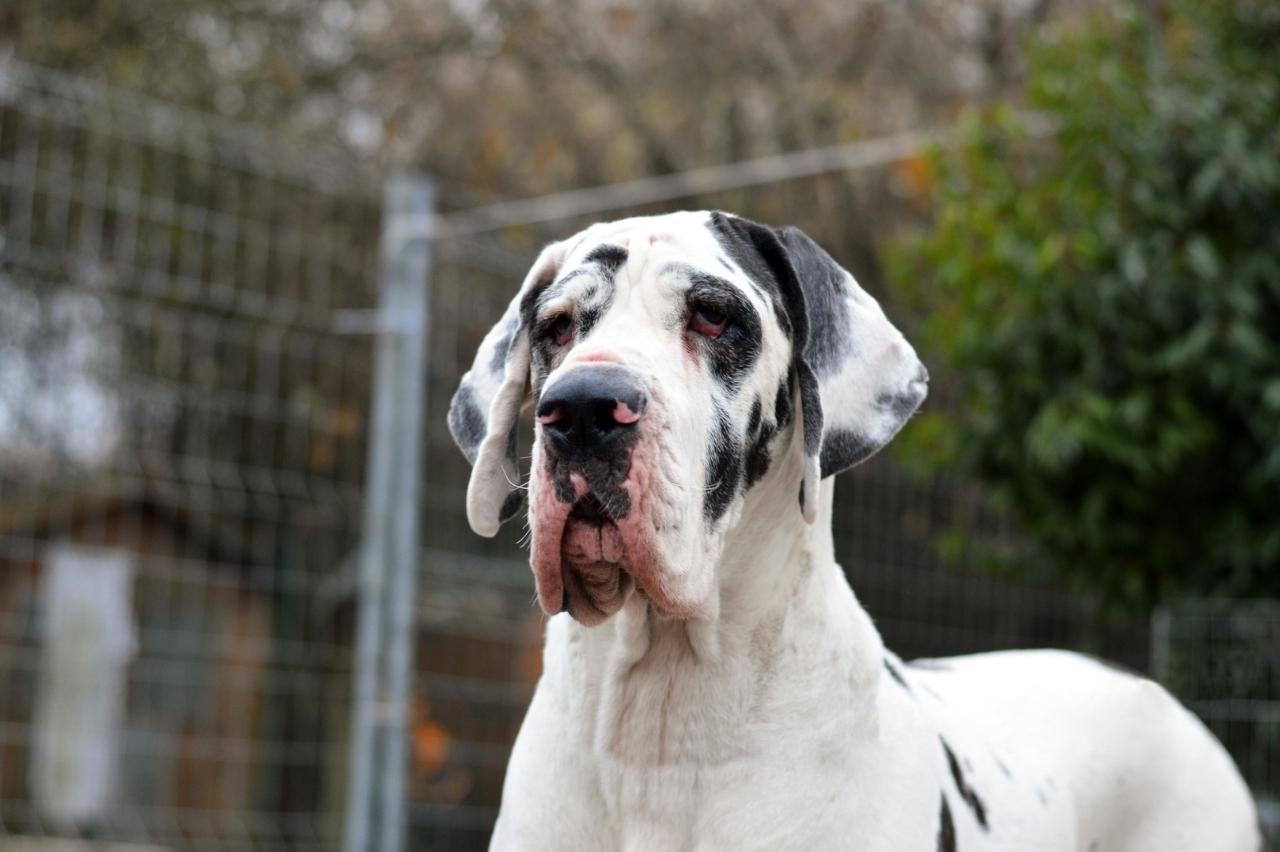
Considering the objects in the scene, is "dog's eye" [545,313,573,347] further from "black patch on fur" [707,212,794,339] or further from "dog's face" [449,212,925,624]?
"black patch on fur" [707,212,794,339]

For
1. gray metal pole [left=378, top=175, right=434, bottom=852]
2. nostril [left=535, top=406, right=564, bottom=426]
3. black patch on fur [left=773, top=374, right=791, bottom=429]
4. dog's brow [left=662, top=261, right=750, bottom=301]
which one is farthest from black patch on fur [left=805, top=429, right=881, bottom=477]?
gray metal pole [left=378, top=175, right=434, bottom=852]

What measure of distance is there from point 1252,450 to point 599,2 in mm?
8207

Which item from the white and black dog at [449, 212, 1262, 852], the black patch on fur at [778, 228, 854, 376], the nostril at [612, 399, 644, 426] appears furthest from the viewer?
the black patch on fur at [778, 228, 854, 376]

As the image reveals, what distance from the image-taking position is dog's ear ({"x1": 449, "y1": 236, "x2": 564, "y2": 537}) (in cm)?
318

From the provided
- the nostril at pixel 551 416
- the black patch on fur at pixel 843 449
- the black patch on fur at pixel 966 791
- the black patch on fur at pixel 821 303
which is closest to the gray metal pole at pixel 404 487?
the black patch on fur at pixel 966 791

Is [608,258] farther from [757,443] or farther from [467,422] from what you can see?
[467,422]

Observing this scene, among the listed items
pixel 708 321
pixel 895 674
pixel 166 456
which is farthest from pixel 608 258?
pixel 166 456

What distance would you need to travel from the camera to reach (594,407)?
261 centimetres

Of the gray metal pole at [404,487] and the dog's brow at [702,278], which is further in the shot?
the gray metal pole at [404,487]

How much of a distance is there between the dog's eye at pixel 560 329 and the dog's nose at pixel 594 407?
0.40 meters

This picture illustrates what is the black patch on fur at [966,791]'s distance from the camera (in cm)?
322

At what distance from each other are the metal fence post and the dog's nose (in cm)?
364

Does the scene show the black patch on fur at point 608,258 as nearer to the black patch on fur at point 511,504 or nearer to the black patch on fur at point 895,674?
the black patch on fur at point 511,504

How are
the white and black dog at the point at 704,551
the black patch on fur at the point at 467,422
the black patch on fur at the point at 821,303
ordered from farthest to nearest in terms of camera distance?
the black patch on fur at the point at 467,422
the black patch on fur at the point at 821,303
the white and black dog at the point at 704,551
